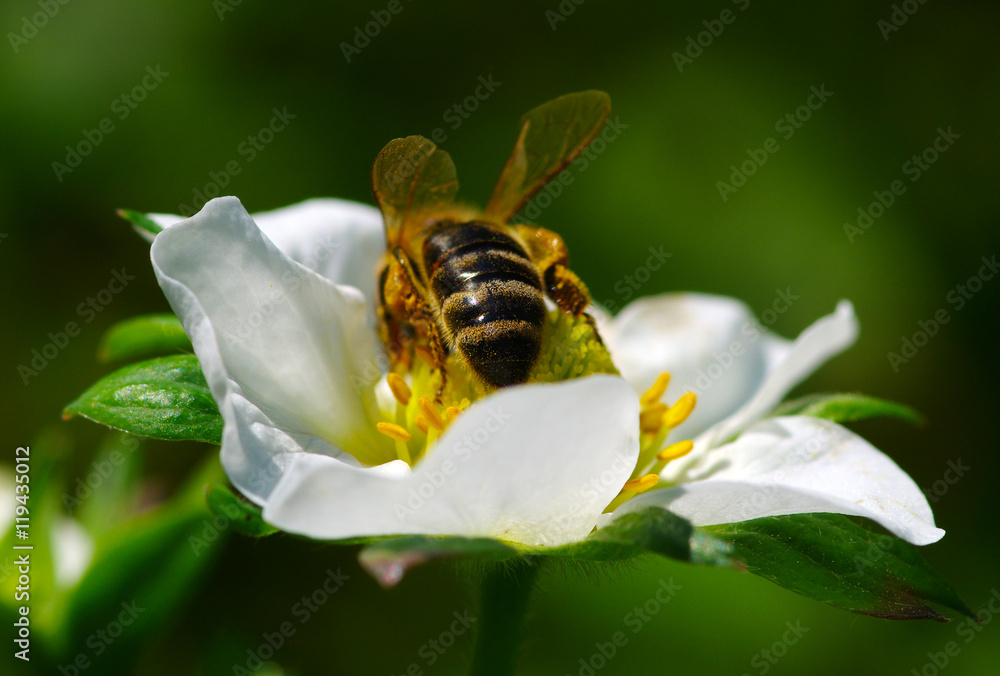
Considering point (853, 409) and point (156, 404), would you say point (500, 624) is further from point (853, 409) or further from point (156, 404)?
point (853, 409)

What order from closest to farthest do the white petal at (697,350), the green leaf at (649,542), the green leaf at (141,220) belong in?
the green leaf at (649,542) < the green leaf at (141,220) < the white petal at (697,350)

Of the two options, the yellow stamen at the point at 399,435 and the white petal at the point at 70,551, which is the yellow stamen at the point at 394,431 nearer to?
the yellow stamen at the point at 399,435

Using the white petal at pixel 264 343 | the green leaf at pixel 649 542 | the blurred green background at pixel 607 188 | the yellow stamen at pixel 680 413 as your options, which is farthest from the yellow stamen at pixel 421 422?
the blurred green background at pixel 607 188

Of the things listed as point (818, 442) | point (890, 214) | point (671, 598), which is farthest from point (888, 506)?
point (890, 214)

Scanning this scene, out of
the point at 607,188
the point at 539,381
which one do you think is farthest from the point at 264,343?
the point at 607,188

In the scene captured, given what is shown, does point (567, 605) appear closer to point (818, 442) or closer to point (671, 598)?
point (671, 598)

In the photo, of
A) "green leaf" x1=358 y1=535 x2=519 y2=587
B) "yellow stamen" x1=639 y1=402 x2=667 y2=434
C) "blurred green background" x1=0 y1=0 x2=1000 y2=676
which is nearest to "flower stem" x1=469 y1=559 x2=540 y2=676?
"green leaf" x1=358 y1=535 x2=519 y2=587
